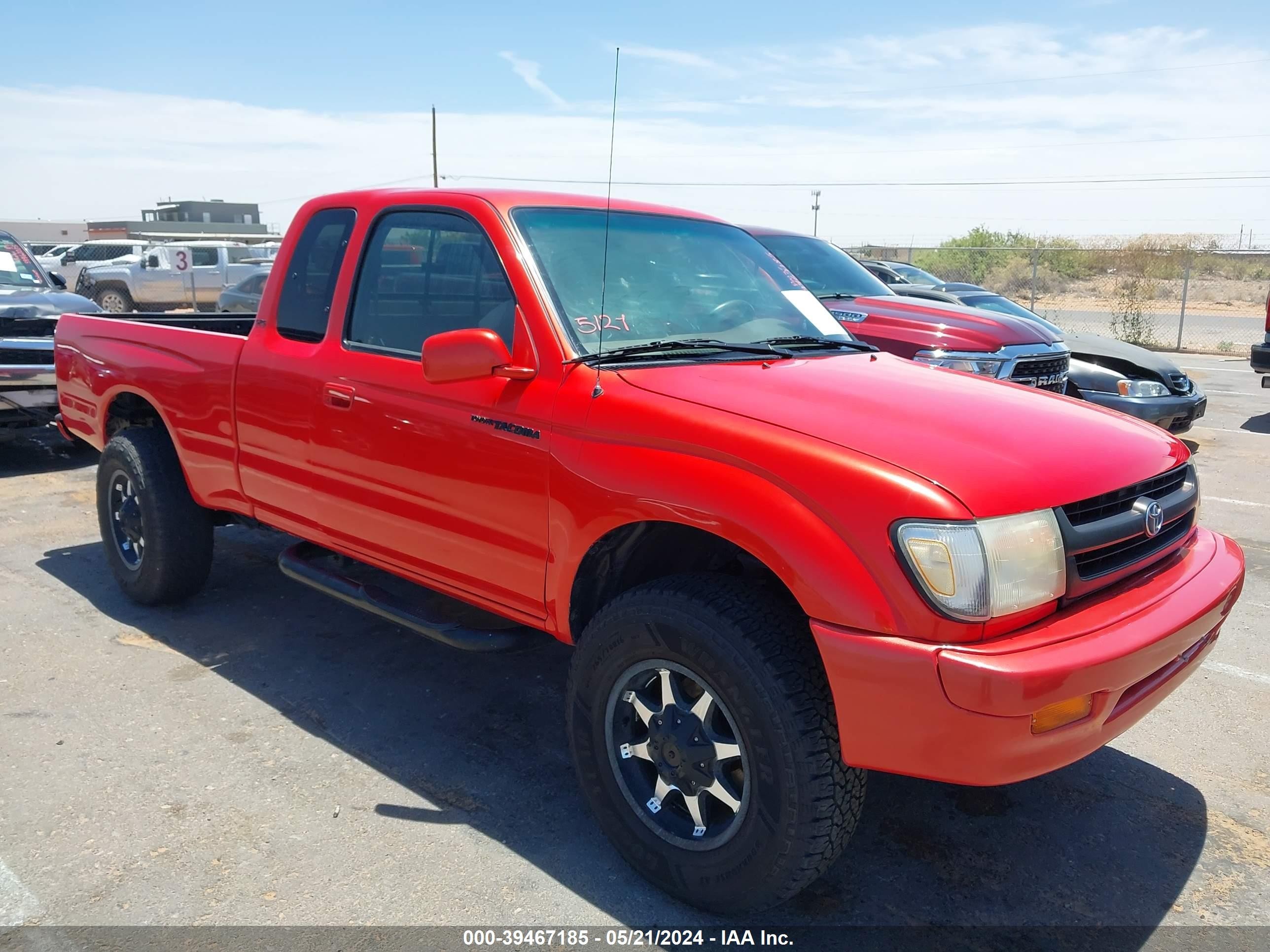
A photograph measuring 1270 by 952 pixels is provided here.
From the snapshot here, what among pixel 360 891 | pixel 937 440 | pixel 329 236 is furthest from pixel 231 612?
pixel 937 440

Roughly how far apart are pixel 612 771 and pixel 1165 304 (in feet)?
121

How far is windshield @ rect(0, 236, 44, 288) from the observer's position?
28.9 ft

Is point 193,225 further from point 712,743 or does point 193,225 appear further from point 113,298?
point 712,743

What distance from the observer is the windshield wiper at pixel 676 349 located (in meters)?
3.12

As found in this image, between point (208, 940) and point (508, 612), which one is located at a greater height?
point (508, 612)

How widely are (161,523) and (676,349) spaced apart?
9.37ft

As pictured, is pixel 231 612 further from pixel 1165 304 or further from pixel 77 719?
pixel 1165 304

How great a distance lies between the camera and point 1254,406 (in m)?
12.3

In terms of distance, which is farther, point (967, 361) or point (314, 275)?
point (967, 361)

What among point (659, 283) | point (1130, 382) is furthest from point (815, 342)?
point (1130, 382)

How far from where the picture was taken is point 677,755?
9.00 ft

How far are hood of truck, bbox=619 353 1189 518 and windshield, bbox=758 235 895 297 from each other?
16.0ft

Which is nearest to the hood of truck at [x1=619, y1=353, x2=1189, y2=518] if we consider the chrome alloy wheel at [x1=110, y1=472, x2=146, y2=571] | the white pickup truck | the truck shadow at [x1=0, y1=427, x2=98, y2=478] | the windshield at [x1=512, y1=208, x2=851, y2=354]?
the windshield at [x1=512, y1=208, x2=851, y2=354]

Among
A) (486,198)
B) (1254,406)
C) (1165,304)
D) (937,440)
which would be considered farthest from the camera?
(1165,304)
